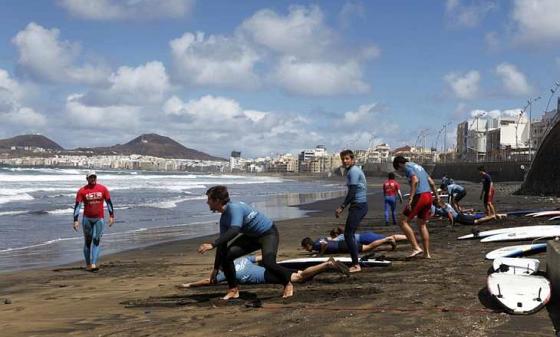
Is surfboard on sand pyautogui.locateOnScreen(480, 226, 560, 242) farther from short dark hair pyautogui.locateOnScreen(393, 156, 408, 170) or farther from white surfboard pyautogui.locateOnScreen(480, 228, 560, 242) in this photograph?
short dark hair pyautogui.locateOnScreen(393, 156, 408, 170)

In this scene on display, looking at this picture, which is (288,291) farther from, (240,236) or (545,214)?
(545,214)

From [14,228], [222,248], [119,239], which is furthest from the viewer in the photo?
[14,228]

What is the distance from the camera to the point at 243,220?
640 centimetres

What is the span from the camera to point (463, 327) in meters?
4.98

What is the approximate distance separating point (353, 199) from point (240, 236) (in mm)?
2265

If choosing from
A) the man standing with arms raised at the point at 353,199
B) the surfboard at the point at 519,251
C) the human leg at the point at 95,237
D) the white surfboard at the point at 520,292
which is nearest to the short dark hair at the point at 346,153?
the man standing with arms raised at the point at 353,199

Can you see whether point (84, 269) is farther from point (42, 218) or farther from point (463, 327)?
point (42, 218)

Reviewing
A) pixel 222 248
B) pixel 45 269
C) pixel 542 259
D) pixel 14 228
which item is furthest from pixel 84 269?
pixel 14 228

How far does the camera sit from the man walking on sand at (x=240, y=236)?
6293 mm

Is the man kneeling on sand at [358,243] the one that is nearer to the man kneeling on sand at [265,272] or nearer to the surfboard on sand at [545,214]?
the man kneeling on sand at [265,272]

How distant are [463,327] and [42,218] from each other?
1920 cm

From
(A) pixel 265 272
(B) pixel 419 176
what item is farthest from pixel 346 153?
(A) pixel 265 272

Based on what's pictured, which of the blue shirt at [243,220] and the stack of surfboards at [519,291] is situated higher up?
the blue shirt at [243,220]

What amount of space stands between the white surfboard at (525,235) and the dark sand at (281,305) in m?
0.51
